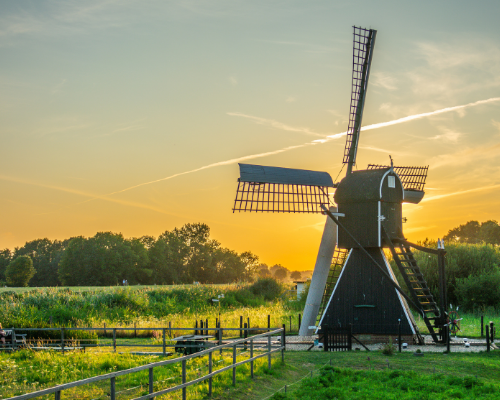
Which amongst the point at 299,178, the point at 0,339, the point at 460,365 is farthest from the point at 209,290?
the point at 460,365

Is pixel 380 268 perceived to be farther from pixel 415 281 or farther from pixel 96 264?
pixel 96 264

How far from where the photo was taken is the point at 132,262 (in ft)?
324

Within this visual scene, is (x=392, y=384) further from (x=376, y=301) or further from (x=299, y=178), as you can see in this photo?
(x=299, y=178)

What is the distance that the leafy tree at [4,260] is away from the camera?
11202cm

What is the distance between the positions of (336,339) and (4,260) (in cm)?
11261

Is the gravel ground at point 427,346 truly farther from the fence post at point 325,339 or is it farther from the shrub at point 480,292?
the shrub at point 480,292

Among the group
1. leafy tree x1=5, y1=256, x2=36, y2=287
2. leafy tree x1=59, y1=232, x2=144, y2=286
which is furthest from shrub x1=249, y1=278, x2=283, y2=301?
leafy tree x1=5, y1=256, x2=36, y2=287

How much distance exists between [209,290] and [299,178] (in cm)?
2527

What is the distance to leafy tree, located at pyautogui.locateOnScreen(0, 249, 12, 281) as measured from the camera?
112m

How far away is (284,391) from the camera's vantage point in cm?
1291

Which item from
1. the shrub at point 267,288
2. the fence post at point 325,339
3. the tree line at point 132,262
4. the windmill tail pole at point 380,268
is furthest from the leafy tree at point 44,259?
the fence post at point 325,339

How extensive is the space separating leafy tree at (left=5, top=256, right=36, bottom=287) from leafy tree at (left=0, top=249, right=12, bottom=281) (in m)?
10.6

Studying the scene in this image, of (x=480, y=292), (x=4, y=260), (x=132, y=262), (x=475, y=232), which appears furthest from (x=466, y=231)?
(x=4, y=260)

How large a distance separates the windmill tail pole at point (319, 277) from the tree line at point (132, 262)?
7347 centimetres
